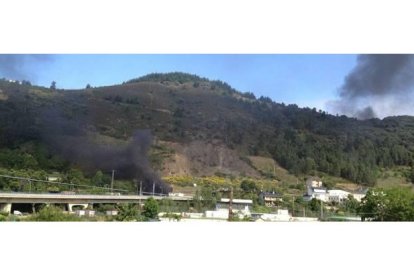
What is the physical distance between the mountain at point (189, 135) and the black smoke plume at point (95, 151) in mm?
60

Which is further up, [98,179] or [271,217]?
[98,179]

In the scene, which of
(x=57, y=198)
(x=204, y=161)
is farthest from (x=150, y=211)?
(x=204, y=161)

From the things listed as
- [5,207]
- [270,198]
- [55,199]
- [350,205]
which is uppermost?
[270,198]

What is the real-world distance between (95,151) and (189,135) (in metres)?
6.55

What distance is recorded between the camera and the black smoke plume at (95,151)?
2530 centimetres

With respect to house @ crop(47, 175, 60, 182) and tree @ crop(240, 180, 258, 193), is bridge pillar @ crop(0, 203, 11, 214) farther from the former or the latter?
tree @ crop(240, 180, 258, 193)

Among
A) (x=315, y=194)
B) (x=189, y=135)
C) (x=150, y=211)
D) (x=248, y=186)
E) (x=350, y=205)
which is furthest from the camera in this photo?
(x=189, y=135)

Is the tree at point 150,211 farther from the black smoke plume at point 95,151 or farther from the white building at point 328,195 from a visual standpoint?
the black smoke plume at point 95,151

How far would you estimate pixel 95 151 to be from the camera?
26500 mm

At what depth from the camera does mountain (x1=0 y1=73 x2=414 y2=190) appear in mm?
25850

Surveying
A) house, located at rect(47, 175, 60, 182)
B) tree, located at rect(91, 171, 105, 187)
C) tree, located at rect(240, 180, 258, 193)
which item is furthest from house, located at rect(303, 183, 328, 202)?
house, located at rect(47, 175, 60, 182)

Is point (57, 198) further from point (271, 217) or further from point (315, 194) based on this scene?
point (315, 194)

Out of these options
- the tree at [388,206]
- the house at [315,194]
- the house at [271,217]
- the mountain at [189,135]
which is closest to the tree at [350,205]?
the house at [315,194]

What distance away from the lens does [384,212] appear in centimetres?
1324
